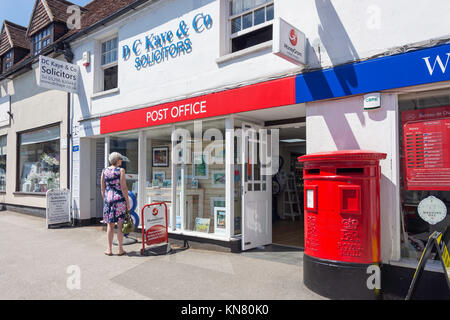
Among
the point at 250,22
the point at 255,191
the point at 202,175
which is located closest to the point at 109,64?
the point at 202,175

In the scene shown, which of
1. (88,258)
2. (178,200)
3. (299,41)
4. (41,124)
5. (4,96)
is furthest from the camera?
(4,96)

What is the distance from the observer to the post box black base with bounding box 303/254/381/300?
11.9 feet

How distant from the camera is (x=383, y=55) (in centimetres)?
414

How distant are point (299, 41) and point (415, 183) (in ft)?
8.00

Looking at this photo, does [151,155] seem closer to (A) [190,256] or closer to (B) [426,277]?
(A) [190,256]

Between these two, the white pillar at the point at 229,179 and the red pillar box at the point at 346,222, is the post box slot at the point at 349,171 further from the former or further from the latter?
the white pillar at the point at 229,179

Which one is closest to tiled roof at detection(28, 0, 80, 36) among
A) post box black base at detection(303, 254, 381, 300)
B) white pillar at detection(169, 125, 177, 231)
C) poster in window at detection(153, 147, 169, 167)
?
poster in window at detection(153, 147, 169, 167)

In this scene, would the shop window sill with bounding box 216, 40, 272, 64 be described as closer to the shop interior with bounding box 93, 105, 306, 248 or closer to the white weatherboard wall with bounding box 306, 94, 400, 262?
the shop interior with bounding box 93, 105, 306, 248

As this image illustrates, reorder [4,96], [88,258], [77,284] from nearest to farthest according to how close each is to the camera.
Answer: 1. [77,284]
2. [88,258]
3. [4,96]

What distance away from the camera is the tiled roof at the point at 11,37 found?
1363cm

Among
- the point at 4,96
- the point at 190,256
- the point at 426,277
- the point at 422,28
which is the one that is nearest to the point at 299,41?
the point at 422,28

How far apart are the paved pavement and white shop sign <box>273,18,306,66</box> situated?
299 centimetres

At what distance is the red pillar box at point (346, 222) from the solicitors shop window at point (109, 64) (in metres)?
6.78

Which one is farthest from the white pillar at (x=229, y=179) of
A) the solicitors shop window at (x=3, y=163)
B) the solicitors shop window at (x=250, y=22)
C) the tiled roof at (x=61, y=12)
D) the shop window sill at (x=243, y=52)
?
the solicitors shop window at (x=3, y=163)
